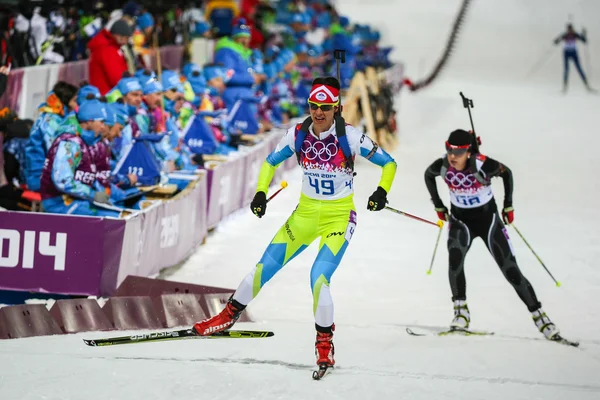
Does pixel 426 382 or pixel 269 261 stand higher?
pixel 269 261

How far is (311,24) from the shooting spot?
30.5 meters

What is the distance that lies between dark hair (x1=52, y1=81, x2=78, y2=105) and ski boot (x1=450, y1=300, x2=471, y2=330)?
14.5ft

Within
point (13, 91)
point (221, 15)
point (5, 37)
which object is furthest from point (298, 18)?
point (13, 91)

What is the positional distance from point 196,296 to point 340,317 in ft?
4.99

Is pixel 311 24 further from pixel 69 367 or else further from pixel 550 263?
pixel 69 367

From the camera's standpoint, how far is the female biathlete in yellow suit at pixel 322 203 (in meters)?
8.05

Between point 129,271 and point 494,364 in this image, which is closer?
point 494,364

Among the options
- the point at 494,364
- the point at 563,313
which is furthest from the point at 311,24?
the point at 494,364

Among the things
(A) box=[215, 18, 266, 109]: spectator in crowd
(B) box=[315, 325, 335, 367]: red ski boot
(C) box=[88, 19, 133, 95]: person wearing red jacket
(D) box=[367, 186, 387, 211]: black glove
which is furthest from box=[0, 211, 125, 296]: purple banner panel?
(A) box=[215, 18, 266, 109]: spectator in crowd

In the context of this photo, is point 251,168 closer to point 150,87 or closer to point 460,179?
point 150,87

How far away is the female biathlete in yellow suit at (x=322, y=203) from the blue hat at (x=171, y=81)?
563 centimetres

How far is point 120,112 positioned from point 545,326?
4862 mm

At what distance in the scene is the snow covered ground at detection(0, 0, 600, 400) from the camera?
7.69m

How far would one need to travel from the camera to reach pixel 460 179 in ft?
30.8
